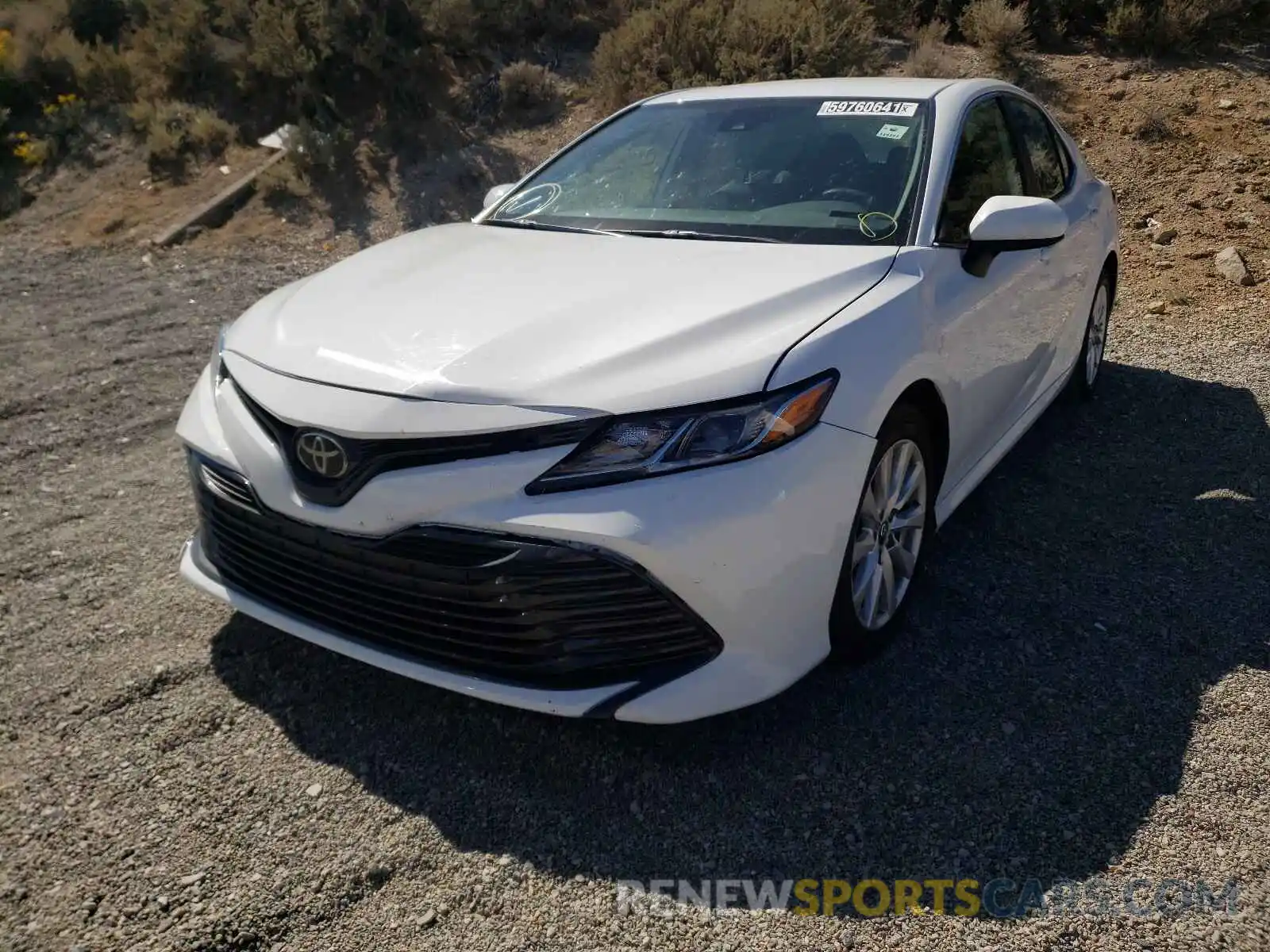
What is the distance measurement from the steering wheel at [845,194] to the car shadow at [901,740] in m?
1.29

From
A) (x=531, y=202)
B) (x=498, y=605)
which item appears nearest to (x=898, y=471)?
(x=498, y=605)

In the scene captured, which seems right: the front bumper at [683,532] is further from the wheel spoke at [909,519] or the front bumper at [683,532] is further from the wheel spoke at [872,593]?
the wheel spoke at [909,519]

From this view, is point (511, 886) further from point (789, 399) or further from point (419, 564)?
point (789, 399)

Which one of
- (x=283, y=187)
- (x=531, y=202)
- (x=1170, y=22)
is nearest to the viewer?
(x=531, y=202)

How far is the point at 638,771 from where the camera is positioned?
2494mm

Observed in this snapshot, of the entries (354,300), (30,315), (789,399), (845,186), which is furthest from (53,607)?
(30,315)

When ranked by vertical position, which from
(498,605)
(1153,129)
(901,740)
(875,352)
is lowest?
(1153,129)

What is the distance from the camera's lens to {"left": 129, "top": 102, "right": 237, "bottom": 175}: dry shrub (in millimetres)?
11102

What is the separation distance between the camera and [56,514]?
4.02 m

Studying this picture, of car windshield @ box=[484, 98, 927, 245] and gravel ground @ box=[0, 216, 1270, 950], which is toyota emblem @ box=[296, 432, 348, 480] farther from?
car windshield @ box=[484, 98, 927, 245]

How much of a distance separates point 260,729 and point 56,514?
6.49ft

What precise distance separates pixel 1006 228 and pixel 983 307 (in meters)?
0.26

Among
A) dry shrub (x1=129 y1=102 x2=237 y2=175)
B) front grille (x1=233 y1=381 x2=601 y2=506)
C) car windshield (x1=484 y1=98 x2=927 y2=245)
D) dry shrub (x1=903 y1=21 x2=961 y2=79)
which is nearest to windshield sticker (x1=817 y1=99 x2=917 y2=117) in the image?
car windshield (x1=484 y1=98 x2=927 y2=245)

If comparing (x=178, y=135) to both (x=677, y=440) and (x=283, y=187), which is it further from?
(x=677, y=440)
